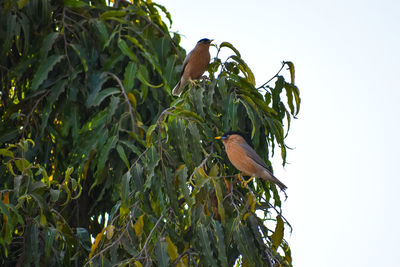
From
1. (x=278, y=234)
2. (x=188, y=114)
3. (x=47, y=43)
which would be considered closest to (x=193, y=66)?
(x=47, y=43)

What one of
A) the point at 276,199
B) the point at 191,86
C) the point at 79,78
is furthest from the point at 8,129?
the point at 276,199

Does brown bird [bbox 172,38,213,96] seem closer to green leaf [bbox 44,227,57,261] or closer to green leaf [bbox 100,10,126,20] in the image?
green leaf [bbox 100,10,126,20]

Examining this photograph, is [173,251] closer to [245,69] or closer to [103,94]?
[103,94]

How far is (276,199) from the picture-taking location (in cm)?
484

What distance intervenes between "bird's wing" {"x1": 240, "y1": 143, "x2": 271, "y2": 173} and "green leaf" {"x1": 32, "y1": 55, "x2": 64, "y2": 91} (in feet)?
3.90

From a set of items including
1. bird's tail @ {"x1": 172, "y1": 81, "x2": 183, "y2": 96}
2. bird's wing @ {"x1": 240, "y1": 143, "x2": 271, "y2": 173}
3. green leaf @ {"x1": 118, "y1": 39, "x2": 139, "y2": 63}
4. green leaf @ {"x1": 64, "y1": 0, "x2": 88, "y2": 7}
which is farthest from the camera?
bird's tail @ {"x1": 172, "y1": 81, "x2": 183, "y2": 96}

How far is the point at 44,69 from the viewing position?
473 cm

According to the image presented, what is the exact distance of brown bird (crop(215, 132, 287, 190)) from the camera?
448 centimetres

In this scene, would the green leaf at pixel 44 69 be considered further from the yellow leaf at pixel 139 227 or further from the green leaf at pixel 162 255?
the green leaf at pixel 162 255

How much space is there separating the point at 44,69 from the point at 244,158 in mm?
1267

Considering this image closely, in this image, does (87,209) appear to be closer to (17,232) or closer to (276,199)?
(17,232)

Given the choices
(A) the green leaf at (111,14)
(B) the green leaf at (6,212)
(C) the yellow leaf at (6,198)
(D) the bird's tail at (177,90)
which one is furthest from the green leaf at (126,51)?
(B) the green leaf at (6,212)

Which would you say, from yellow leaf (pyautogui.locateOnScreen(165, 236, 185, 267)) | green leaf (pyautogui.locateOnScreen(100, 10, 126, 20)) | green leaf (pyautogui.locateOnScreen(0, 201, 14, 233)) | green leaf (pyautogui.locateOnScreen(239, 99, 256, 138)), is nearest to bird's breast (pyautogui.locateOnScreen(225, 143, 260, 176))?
green leaf (pyautogui.locateOnScreen(239, 99, 256, 138))

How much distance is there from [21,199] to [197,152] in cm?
87
